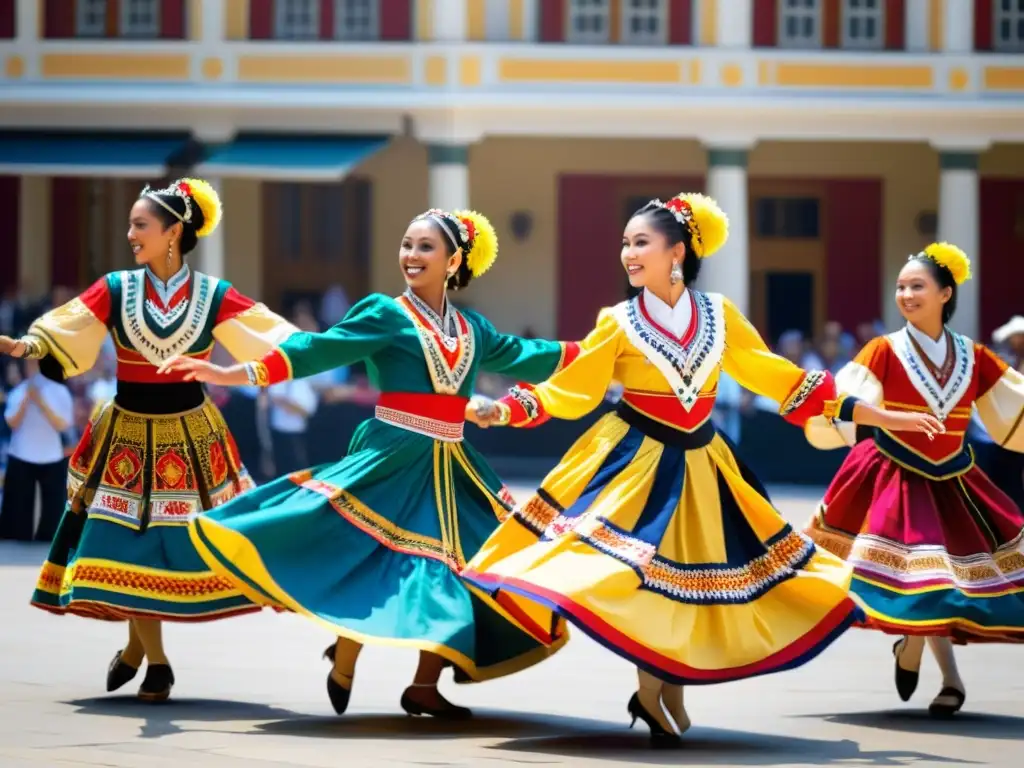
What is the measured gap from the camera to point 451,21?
25391 mm

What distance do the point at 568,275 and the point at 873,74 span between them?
4642 millimetres

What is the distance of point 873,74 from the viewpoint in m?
25.7

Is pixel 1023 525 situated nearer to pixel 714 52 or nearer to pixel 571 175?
pixel 714 52

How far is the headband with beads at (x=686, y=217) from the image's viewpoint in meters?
8.11

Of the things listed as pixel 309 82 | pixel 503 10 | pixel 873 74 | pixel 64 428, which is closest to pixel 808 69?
pixel 873 74

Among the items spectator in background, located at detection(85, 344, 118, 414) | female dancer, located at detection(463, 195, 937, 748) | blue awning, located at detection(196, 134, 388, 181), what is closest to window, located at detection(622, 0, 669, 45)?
blue awning, located at detection(196, 134, 388, 181)

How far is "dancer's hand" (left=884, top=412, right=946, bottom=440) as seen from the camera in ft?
26.3

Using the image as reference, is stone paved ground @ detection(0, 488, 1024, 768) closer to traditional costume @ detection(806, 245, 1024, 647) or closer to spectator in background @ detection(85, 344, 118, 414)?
traditional costume @ detection(806, 245, 1024, 647)

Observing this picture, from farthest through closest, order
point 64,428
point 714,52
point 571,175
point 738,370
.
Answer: point 571,175, point 714,52, point 64,428, point 738,370

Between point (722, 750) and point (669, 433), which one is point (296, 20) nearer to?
point (669, 433)

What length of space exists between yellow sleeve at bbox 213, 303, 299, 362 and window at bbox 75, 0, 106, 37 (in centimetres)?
1820

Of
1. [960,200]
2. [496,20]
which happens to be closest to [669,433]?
[496,20]

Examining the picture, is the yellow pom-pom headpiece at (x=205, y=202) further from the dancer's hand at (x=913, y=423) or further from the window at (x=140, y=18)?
the window at (x=140, y=18)

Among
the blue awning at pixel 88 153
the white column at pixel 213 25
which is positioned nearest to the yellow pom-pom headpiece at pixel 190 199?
the blue awning at pixel 88 153
